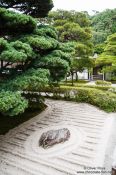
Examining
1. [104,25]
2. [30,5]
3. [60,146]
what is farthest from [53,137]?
[104,25]

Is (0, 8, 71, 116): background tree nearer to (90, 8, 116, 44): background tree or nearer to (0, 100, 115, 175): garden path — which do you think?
(0, 100, 115, 175): garden path

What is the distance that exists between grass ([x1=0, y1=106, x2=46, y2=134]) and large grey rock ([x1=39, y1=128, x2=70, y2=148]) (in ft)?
7.46

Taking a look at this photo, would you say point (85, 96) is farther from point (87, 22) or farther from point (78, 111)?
point (87, 22)

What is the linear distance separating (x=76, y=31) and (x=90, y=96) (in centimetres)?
691

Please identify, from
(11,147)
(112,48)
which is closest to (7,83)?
(11,147)

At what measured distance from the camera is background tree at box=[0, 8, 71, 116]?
9.33 m

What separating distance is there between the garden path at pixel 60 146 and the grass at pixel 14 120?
0.35m

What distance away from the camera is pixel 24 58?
9719 mm

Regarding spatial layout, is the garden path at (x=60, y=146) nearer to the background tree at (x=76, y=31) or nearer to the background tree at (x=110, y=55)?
the background tree at (x=110, y=55)

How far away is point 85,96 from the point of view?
16.1 meters

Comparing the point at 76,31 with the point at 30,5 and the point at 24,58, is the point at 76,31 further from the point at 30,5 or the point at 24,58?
the point at 24,58

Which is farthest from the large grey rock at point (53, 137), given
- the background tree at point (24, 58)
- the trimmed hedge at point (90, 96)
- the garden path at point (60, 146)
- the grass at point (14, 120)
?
the trimmed hedge at point (90, 96)

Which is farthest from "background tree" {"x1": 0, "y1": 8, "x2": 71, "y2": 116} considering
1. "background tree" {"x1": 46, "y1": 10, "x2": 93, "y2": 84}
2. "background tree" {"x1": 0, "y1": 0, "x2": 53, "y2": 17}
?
"background tree" {"x1": 46, "y1": 10, "x2": 93, "y2": 84}

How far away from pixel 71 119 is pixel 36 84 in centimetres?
438
